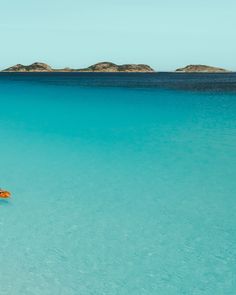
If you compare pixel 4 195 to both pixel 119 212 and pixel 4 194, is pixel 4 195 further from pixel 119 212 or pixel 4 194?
pixel 119 212

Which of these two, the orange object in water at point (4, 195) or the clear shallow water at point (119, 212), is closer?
the clear shallow water at point (119, 212)

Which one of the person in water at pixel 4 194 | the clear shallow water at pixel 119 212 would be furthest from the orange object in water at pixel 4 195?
the clear shallow water at pixel 119 212

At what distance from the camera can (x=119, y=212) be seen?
61.5 ft

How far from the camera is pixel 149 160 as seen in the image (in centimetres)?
2791

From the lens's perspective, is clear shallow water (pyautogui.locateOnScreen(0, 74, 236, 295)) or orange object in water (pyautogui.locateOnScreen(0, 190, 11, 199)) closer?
clear shallow water (pyautogui.locateOnScreen(0, 74, 236, 295))

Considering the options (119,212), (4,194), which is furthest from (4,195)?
(119,212)

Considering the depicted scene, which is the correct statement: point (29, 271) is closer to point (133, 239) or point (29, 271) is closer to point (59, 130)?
point (133, 239)

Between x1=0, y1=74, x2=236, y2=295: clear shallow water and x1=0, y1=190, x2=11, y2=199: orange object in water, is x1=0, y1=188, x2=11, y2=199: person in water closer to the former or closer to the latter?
x1=0, y1=190, x2=11, y2=199: orange object in water

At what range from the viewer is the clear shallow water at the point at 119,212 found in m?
13.3

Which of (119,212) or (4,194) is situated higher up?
(4,194)

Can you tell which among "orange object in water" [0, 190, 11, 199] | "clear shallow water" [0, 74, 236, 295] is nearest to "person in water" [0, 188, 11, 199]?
"orange object in water" [0, 190, 11, 199]

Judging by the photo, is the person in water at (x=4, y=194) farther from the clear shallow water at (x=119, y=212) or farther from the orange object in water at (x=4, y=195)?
the clear shallow water at (x=119, y=212)

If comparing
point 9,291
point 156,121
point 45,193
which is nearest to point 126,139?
point 156,121

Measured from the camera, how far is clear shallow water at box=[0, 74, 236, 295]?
525 inches
